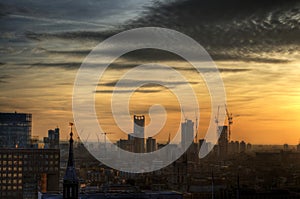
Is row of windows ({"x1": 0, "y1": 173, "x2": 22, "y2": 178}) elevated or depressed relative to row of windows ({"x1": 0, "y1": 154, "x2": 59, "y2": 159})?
depressed

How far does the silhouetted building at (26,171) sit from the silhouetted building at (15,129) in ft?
68.3

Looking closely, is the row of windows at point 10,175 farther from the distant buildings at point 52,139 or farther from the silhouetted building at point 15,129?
the distant buildings at point 52,139

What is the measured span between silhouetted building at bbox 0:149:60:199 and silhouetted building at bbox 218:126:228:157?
279 ft

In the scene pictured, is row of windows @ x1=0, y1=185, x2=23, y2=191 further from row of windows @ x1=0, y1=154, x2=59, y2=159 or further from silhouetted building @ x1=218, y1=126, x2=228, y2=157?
silhouetted building @ x1=218, y1=126, x2=228, y2=157

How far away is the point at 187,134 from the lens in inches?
6786

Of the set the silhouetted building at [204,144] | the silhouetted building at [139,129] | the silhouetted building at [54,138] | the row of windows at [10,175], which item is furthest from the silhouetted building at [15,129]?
the silhouetted building at [204,144]

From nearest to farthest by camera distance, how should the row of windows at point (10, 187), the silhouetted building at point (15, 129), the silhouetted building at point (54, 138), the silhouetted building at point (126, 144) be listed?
the row of windows at point (10, 187), the silhouetted building at point (15, 129), the silhouetted building at point (54, 138), the silhouetted building at point (126, 144)

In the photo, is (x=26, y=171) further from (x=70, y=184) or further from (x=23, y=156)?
(x=70, y=184)

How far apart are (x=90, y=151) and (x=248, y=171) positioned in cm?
7020

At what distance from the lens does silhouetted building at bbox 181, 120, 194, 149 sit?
171 meters

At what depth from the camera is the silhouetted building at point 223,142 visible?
167125 millimetres

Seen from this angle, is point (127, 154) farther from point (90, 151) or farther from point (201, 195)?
point (201, 195)

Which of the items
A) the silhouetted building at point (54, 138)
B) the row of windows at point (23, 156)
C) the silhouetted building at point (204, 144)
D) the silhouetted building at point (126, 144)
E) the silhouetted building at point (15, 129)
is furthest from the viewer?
the silhouetted building at point (126, 144)

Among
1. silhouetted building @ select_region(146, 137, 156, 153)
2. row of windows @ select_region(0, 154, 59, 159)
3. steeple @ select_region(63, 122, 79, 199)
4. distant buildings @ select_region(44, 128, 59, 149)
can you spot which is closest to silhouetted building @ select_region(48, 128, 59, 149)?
distant buildings @ select_region(44, 128, 59, 149)
